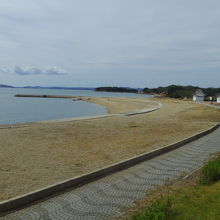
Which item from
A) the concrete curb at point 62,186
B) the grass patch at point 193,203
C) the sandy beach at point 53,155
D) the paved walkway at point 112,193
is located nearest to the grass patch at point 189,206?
the grass patch at point 193,203

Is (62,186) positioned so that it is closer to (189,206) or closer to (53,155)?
(189,206)

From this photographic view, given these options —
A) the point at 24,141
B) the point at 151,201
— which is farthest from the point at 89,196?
the point at 24,141

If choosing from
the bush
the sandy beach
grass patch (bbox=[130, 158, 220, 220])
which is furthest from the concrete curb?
the bush

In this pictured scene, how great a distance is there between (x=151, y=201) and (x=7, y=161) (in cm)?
460

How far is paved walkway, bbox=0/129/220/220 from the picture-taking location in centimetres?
431

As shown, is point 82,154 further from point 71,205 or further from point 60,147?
point 71,205

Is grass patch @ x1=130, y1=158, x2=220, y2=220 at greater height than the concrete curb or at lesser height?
greater

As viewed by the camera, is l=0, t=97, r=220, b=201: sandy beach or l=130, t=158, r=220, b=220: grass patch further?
l=0, t=97, r=220, b=201: sandy beach

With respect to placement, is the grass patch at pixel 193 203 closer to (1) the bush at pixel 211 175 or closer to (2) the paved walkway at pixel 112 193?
(1) the bush at pixel 211 175

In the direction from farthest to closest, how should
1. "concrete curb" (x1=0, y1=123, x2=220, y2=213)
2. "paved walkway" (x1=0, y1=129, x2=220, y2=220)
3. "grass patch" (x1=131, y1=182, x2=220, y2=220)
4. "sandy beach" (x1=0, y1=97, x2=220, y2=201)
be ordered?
"sandy beach" (x1=0, y1=97, x2=220, y2=201) → "concrete curb" (x1=0, y1=123, x2=220, y2=213) → "paved walkway" (x1=0, y1=129, x2=220, y2=220) → "grass patch" (x1=131, y1=182, x2=220, y2=220)

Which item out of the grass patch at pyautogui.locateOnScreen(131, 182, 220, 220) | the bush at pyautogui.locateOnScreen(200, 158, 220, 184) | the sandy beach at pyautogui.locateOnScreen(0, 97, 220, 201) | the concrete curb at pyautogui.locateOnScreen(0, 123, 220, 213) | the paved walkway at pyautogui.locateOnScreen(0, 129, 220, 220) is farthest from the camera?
the sandy beach at pyautogui.locateOnScreen(0, 97, 220, 201)

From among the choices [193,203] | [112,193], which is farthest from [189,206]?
[112,193]

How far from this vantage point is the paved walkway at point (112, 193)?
4.31 meters

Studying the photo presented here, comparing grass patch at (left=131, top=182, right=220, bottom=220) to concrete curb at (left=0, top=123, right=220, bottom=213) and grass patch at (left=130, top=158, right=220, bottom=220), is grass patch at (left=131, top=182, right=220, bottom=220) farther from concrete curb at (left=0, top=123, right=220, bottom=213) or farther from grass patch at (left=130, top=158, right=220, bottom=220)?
concrete curb at (left=0, top=123, right=220, bottom=213)
